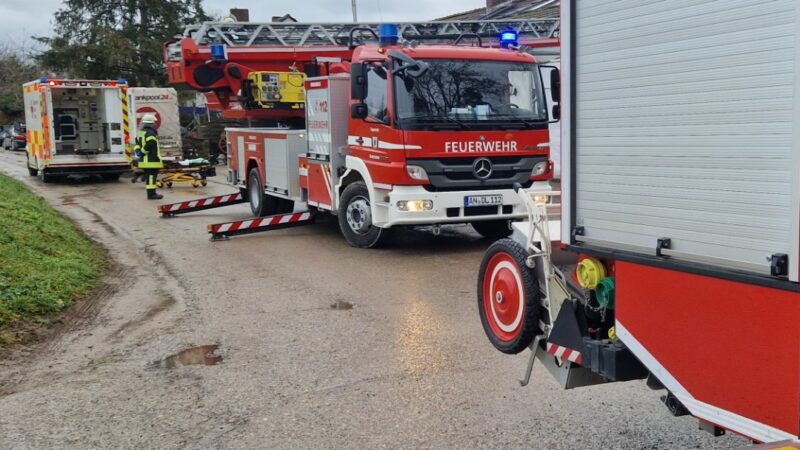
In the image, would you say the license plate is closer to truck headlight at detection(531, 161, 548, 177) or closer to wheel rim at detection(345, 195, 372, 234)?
truck headlight at detection(531, 161, 548, 177)

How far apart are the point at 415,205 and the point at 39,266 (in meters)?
4.26

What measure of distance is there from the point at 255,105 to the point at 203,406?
32.5 ft

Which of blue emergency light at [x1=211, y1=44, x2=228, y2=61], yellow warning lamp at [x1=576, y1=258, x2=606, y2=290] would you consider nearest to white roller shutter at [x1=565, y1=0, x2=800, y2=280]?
yellow warning lamp at [x1=576, y1=258, x2=606, y2=290]

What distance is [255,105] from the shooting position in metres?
14.2

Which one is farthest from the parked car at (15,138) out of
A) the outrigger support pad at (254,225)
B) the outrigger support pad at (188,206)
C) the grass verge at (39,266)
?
the outrigger support pad at (254,225)

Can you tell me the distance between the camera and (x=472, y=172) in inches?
385

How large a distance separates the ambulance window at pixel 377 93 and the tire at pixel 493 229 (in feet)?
7.82

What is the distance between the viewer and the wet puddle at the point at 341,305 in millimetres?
7416

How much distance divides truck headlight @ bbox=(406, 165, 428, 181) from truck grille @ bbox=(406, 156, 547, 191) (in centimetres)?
4

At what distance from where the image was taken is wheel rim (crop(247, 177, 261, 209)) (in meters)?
14.1

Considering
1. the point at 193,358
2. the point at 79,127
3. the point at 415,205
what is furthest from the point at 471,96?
the point at 79,127

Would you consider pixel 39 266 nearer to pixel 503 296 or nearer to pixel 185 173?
pixel 503 296

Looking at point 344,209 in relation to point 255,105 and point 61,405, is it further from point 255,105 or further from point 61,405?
point 61,405

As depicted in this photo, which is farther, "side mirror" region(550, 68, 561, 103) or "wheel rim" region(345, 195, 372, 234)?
"wheel rim" region(345, 195, 372, 234)
